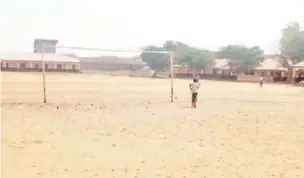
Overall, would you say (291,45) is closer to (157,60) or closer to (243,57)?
(243,57)

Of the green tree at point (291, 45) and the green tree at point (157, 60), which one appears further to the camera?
the green tree at point (157, 60)

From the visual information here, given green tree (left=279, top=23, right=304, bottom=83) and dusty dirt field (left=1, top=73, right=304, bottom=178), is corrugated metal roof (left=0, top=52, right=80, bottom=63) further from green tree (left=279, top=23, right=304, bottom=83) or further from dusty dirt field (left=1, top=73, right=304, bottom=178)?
dusty dirt field (left=1, top=73, right=304, bottom=178)

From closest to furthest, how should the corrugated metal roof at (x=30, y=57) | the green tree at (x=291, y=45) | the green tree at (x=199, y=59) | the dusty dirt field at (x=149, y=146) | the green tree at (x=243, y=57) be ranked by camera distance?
the dusty dirt field at (x=149, y=146) < the corrugated metal roof at (x=30, y=57) < the green tree at (x=291, y=45) < the green tree at (x=243, y=57) < the green tree at (x=199, y=59)

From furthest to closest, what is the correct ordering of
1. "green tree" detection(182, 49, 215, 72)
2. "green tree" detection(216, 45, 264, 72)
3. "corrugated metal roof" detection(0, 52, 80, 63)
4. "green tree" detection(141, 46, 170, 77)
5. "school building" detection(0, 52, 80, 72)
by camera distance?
"green tree" detection(141, 46, 170, 77), "green tree" detection(182, 49, 215, 72), "green tree" detection(216, 45, 264, 72), "corrugated metal roof" detection(0, 52, 80, 63), "school building" detection(0, 52, 80, 72)

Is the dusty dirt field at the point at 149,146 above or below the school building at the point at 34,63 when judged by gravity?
below

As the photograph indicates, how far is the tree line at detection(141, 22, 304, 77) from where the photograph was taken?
81.4 meters

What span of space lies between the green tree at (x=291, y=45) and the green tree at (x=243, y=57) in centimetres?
430

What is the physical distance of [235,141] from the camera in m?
11.1

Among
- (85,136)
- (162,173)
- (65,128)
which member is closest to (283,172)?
(162,173)

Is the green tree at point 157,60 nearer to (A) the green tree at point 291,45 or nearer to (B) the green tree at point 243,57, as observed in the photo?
(B) the green tree at point 243,57

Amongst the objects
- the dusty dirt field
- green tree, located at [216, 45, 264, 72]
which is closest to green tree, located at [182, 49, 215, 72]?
A: green tree, located at [216, 45, 264, 72]

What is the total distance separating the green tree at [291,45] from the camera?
80.5 m

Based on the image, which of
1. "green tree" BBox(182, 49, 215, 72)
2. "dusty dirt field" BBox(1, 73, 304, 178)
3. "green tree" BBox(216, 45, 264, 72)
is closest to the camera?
"dusty dirt field" BBox(1, 73, 304, 178)

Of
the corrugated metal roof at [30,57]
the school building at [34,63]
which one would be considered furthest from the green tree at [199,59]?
the corrugated metal roof at [30,57]
